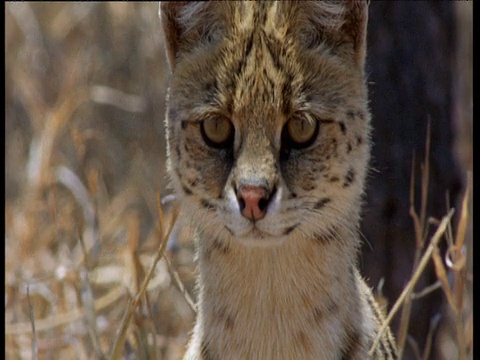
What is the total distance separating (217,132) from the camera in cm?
345

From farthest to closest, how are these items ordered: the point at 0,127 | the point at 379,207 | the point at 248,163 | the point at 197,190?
1. the point at 0,127
2. the point at 379,207
3. the point at 197,190
4. the point at 248,163

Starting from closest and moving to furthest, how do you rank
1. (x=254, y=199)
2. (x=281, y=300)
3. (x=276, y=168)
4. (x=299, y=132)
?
1. (x=254, y=199)
2. (x=276, y=168)
3. (x=299, y=132)
4. (x=281, y=300)

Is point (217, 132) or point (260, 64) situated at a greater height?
point (260, 64)

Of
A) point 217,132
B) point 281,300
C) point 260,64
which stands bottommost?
point 281,300

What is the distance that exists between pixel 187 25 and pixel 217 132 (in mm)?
528

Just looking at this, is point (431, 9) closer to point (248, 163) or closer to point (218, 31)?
point (218, 31)

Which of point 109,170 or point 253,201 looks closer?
point 253,201

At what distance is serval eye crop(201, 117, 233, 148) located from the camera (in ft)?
11.3

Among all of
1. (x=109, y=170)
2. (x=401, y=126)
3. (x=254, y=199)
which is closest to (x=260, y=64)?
(x=254, y=199)

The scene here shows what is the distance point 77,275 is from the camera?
205 inches

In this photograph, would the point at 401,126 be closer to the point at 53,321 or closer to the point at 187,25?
the point at 187,25

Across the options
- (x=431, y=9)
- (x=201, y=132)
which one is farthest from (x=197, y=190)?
(x=431, y=9)

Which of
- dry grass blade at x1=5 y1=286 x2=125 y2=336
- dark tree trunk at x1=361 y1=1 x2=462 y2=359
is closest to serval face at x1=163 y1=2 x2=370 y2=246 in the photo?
dark tree trunk at x1=361 y1=1 x2=462 y2=359

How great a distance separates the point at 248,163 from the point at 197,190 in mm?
295
